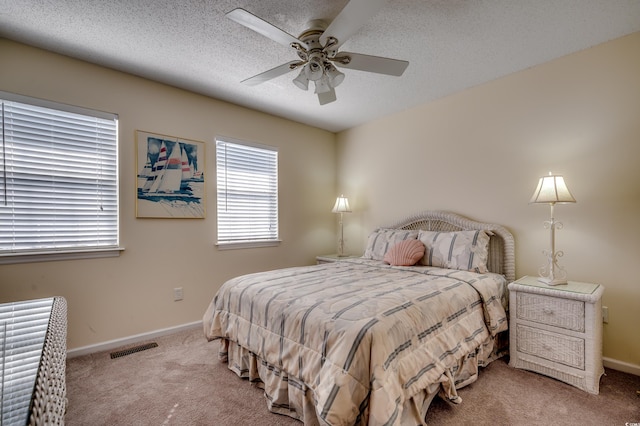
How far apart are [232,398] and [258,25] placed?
93.9 inches

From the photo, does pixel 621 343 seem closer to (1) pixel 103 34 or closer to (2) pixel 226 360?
(2) pixel 226 360

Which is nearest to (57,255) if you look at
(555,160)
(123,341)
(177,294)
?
(123,341)

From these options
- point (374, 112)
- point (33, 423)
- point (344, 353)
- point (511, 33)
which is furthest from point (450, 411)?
point (374, 112)

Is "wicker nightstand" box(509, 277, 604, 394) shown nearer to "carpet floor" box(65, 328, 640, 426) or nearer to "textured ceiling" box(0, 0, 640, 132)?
"carpet floor" box(65, 328, 640, 426)

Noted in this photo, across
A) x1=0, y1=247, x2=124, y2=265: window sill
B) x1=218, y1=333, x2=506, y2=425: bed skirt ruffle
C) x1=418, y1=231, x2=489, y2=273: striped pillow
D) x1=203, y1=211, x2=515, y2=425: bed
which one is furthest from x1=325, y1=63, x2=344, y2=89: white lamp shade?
x1=0, y1=247, x2=124, y2=265: window sill

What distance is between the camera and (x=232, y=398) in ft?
6.66

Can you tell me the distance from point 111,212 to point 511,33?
3.74 metres

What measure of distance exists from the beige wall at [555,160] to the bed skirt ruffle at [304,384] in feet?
3.47

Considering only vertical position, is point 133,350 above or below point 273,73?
below

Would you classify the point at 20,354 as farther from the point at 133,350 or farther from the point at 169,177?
the point at 169,177

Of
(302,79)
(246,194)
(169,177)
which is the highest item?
(302,79)

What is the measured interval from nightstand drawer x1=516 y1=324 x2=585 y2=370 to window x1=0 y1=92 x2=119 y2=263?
3.61m

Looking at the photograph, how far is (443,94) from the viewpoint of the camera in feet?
11.4

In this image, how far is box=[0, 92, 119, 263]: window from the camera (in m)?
2.42
